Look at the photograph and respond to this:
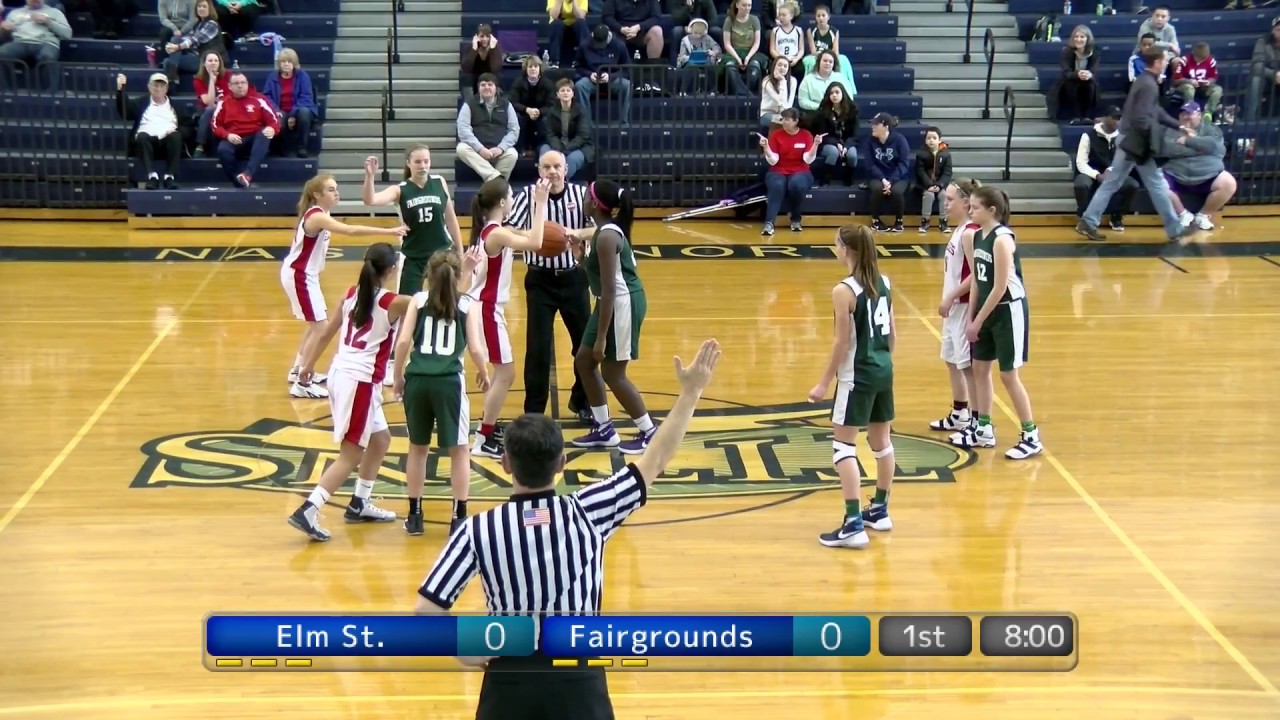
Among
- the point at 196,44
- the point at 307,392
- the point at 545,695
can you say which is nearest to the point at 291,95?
the point at 196,44

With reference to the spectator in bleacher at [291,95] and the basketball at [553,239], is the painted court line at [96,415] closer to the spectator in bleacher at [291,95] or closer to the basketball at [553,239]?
the basketball at [553,239]

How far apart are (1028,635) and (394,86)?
13723mm

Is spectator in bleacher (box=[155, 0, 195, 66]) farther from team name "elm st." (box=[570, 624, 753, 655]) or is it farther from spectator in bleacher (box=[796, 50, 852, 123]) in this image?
team name "elm st." (box=[570, 624, 753, 655])

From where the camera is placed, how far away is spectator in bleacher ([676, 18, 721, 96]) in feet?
57.7

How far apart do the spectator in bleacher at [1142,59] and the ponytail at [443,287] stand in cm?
1195

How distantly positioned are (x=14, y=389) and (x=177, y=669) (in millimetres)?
4792

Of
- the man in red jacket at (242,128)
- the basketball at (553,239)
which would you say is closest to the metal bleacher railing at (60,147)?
the man in red jacket at (242,128)

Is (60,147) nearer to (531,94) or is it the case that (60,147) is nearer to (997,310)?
(531,94)

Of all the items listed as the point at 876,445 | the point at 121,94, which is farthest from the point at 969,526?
the point at 121,94

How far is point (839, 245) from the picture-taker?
744 cm

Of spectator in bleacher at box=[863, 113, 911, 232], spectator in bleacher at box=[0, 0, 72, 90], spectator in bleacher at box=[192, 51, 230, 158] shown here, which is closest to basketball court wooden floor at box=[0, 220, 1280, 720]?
spectator in bleacher at box=[863, 113, 911, 232]

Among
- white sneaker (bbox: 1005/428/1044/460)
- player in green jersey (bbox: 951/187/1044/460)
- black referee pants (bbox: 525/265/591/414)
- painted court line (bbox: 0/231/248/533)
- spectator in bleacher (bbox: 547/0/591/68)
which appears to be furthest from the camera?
Result: spectator in bleacher (bbox: 547/0/591/68)

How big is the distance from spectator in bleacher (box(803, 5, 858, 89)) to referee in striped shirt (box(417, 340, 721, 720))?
1353cm

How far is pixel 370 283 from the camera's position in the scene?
25.0 feet
